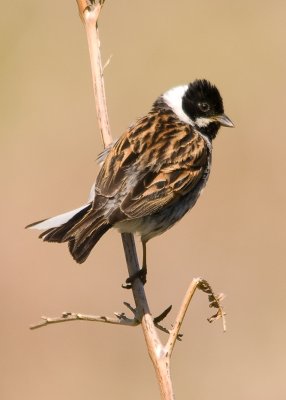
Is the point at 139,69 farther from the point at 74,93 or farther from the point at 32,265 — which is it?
the point at 32,265

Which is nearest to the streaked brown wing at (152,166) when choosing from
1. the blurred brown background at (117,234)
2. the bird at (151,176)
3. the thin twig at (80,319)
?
the bird at (151,176)

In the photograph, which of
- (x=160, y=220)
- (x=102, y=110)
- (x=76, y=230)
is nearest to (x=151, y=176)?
(x=160, y=220)

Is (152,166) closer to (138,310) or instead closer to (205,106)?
(205,106)

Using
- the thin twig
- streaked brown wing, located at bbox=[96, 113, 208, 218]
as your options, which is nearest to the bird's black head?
streaked brown wing, located at bbox=[96, 113, 208, 218]

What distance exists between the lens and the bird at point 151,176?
16.8 ft

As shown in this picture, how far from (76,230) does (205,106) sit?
166cm

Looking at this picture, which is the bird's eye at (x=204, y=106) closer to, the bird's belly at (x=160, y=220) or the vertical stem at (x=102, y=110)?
the bird's belly at (x=160, y=220)

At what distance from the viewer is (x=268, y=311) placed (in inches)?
411

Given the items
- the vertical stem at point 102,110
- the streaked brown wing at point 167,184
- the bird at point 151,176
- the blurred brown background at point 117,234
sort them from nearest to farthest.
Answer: the vertical stem at point 102,110
the bird at point 151,176
the streaked brown wing at point 167,184
the blurred brown background at point 117,234

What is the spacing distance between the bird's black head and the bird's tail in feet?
4.47

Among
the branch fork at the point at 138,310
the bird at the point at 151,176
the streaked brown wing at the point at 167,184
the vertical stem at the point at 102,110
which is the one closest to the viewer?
the branch fork at the point at 138,310

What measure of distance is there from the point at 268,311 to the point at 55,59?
17.4 feet

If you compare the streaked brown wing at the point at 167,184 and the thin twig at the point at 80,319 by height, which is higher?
the streaked brown wing at the point at 167,184

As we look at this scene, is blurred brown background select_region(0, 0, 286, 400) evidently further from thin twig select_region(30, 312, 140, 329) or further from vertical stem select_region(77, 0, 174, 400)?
thin twig select_region(30, 312, 140, 329)
